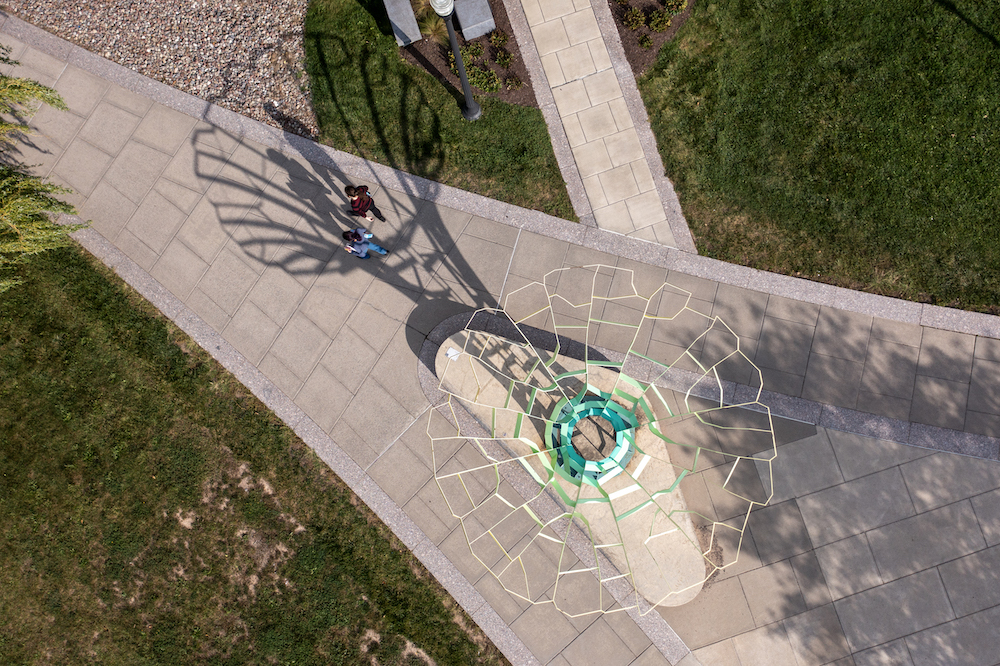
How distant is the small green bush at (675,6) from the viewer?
11258 millimetres

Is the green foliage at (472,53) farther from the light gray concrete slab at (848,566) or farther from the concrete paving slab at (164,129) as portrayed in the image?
the light gray concrete slab at (848,566)

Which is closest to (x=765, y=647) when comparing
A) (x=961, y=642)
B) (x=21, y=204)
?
(x=961, y=642)

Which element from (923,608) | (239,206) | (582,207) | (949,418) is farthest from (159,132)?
(923,608)

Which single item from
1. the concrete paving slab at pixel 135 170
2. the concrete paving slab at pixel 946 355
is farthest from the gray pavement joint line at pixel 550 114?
the concrete paving slab at pixel 135 170

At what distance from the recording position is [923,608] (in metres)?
10.0

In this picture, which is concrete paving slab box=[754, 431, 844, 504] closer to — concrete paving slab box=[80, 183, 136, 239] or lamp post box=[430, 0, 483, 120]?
lamp post box=[430, 0, 483, 120]

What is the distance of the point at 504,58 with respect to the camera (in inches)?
448

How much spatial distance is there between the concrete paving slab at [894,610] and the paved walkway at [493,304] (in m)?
0.04

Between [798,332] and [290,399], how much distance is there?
32.7 ft

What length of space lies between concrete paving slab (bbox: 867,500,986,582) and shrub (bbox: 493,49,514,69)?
11374 millimetres

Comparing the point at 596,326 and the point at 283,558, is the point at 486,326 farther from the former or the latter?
the point at 283,558

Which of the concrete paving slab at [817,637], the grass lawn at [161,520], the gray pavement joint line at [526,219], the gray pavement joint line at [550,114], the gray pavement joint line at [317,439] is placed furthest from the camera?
the gray pavement joint line at [550,114]

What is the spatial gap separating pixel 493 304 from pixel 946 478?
29.3 feet

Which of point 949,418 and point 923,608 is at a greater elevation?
point 949,418
